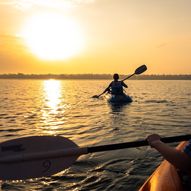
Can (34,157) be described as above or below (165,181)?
above

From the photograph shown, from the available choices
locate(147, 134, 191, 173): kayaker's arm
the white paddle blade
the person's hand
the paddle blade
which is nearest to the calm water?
the white paddle blade

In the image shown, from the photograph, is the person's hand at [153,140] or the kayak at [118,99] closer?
the person's hand at [153,140]

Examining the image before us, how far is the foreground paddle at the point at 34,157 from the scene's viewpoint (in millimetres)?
5207

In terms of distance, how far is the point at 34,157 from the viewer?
205 inches

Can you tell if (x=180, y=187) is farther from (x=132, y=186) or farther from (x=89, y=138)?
(x=89, y=138)

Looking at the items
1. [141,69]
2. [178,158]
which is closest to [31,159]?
[178,158]

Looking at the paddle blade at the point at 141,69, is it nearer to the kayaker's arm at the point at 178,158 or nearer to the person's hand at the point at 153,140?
the person's hand at the point at 153,140

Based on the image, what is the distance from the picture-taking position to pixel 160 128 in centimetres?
1380

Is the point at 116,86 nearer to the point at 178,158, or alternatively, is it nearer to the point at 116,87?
the point at 116,87

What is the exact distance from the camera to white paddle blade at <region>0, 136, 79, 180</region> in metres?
5.22

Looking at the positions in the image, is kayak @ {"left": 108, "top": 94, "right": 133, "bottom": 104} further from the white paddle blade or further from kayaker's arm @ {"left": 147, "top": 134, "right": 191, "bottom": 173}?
kayaker's arm @ {"left": 147, "top": 134, "right": 191, "bottom": 173}

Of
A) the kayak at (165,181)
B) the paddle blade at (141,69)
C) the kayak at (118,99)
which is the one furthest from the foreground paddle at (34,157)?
the kayak at (118,99)

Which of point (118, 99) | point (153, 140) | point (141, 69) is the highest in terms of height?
point (141, 69)

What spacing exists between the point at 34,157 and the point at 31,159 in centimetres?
6
